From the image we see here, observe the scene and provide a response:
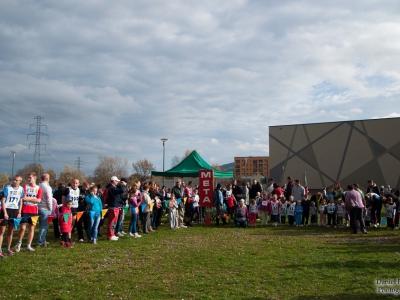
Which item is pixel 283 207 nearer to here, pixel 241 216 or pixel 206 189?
pixel 241 216

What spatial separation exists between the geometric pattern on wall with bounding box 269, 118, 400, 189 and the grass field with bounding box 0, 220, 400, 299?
35.2 m

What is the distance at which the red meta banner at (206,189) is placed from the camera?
15.9 m

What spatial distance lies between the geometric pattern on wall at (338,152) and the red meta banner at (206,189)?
103 feet

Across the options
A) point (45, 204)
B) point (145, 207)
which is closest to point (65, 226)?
point (45, 204)

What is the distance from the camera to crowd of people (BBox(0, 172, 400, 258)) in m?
8.97

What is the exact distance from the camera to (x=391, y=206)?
1353 centimetres

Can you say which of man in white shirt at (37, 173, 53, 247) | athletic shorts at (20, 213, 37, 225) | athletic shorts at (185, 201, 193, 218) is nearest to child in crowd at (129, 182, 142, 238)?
man in white shirt at (37, 173, 53, 247)

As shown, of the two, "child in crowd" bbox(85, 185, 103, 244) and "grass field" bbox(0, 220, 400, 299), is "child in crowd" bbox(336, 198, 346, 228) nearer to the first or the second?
"grass field" bbox(0, 220, 400, 299)

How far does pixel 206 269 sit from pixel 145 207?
5.91 metres

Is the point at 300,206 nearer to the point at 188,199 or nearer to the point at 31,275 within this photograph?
the point at 188,199

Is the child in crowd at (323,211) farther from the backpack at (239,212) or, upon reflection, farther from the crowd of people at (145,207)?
the backpack at (239,212)

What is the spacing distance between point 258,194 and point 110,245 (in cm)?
833

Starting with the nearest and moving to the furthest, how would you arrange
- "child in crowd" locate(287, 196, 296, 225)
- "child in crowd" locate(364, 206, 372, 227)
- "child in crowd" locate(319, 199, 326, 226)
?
"child in crowd" locate(364, 206, 372, 227) < "child in crowd" locate(319, 199, 326, 226) < "child in crowd" locate(287, 196, 296, 225)

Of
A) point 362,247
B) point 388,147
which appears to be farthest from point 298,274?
point 388,147
